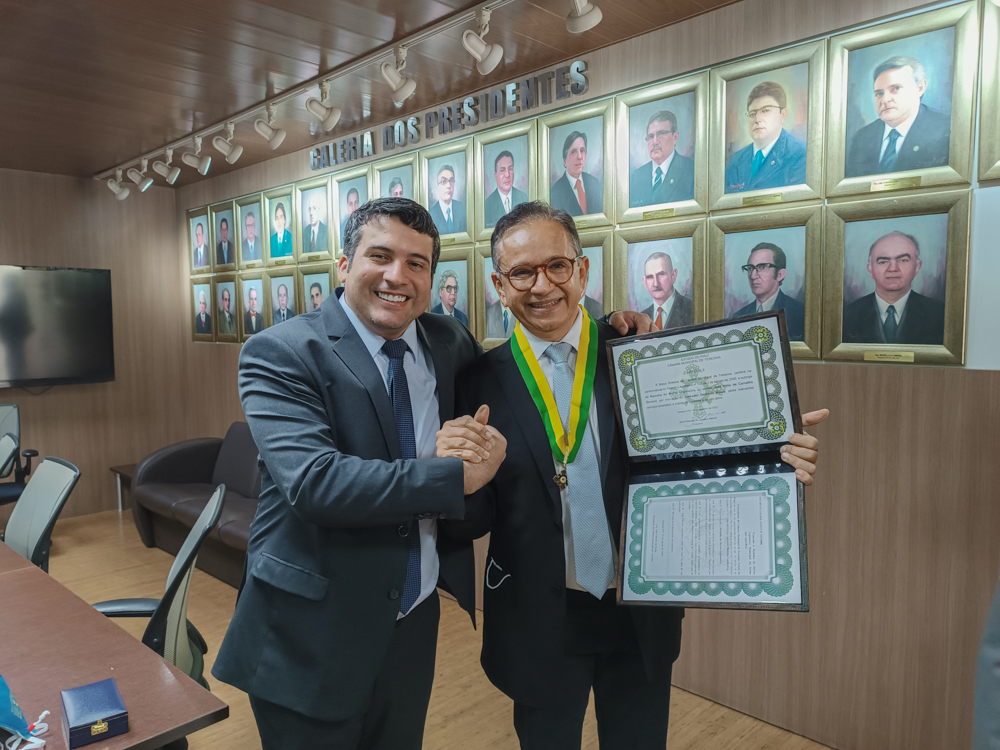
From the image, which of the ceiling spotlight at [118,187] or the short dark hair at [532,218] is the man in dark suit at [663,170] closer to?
the short dark hair at [532,218]

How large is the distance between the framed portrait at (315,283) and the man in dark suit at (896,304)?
3.30 metres

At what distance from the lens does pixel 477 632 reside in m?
3.74

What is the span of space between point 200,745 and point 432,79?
329cm

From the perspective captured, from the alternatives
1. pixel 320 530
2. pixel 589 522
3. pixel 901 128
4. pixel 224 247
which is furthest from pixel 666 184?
pixel 224 247

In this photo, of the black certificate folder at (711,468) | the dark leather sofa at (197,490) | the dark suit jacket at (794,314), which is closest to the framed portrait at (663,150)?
the dark suit jacket at (794,314)

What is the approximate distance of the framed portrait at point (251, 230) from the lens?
5.36 m

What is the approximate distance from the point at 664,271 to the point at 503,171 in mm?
1133

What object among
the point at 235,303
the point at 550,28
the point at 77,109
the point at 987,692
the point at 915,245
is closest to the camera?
the point at 987,692

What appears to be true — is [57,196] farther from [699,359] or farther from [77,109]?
[699,359]

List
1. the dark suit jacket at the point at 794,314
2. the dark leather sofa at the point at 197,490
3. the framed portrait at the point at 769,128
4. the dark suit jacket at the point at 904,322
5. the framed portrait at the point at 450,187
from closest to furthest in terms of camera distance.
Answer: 1. the dark suit jacket at the point at 904,322
2. the framed portrait at the point at 769,128
3. the dark suit jacket at the point at 794,314
4. the framed portrait at the point at 450,187
5. the dark leather sofa at the point at 197,490

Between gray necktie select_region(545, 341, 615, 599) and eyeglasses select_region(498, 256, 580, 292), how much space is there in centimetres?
32

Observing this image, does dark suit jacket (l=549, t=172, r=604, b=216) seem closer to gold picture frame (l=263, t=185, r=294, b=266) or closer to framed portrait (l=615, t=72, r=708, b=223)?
framed portrait (l=615, t=72, r=708, b=223)

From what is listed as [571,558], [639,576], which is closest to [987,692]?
[639,576]

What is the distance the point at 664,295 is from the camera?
10.1ft
